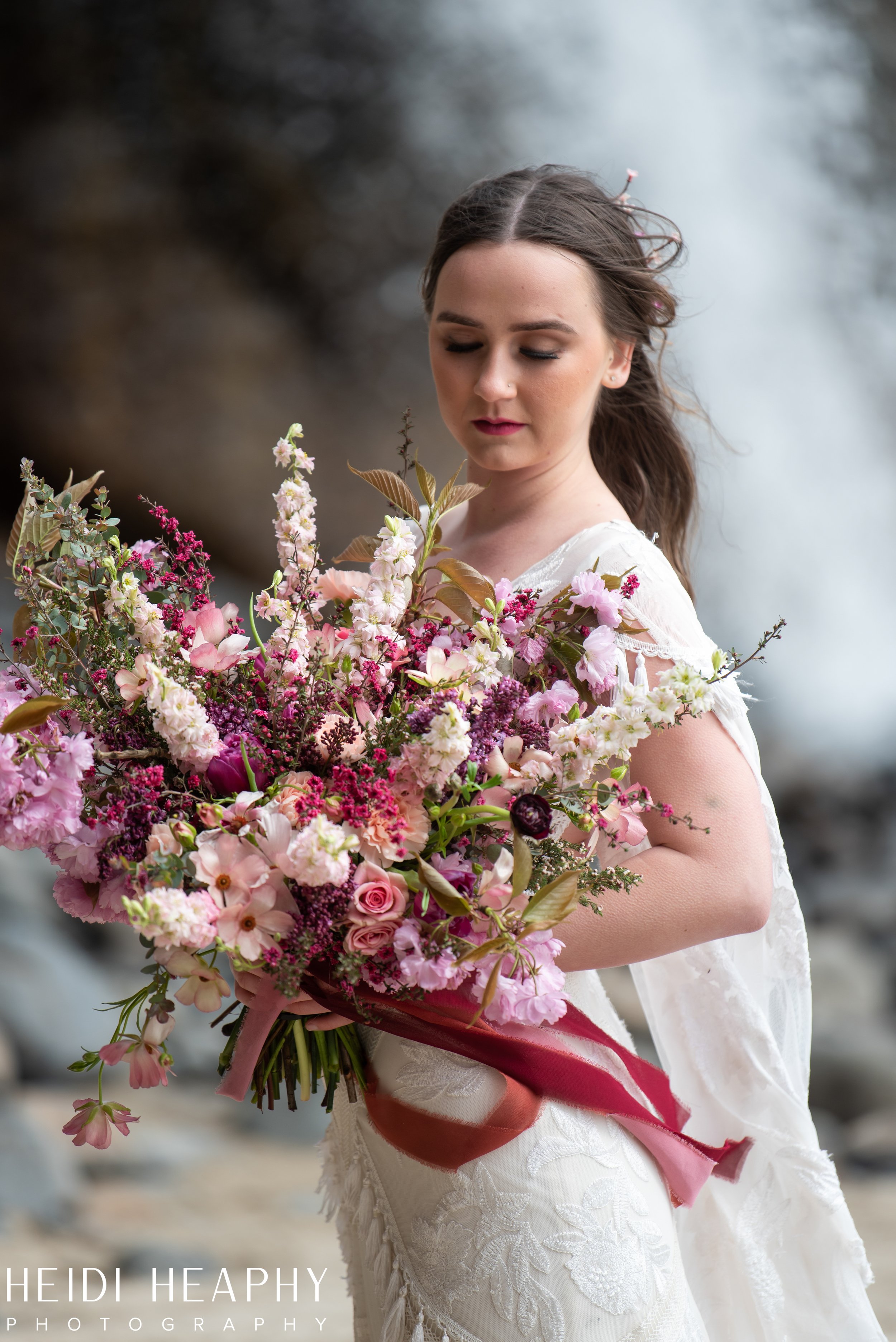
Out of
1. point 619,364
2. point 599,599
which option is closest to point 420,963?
point 599,599

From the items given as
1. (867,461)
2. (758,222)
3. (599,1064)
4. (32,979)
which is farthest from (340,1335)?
(758,222)

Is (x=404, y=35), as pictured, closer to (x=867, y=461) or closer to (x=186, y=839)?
(x=867, y=461)

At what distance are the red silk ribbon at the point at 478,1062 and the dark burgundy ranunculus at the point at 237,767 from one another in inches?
7.7

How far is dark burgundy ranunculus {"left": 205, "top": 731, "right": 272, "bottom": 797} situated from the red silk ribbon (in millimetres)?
195

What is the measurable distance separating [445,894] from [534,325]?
679 millimetres

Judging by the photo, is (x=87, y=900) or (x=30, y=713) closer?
(x=30, y=713)

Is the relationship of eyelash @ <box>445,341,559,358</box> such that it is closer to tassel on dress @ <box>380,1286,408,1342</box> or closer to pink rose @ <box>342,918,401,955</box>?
pink rose @ <box>342,918,401,955</box>

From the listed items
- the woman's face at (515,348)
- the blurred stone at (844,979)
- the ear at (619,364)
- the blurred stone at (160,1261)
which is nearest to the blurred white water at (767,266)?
the blurred stone at (844,979)

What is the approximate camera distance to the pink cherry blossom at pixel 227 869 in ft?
3.02

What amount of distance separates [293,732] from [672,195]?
15.0 ft

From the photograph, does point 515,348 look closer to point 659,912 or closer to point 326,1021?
point 659,912

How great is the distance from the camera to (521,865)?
0.90m

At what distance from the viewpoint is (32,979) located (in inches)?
167

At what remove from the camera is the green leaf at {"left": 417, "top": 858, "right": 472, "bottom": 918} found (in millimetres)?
905
